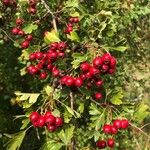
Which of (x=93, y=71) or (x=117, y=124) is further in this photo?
(x=117, y=124)

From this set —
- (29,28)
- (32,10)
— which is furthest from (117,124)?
(32,10)

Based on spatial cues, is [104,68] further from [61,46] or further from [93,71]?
[61,46]

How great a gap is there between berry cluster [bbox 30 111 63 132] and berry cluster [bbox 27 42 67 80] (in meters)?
0.27

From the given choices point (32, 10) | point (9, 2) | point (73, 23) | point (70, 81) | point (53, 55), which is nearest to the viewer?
point (70, 81)

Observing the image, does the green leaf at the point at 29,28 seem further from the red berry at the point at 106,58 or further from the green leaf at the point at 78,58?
the red berry at the point at 106,58

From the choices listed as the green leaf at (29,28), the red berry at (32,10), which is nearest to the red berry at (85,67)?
the green leaf at (29,28)

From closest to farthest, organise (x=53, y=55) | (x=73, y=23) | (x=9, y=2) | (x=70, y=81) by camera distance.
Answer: (x=70, y=81), (x=53, y=55), (x=73, y=23), (x=9, y=2)

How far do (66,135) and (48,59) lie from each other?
1.55 ft

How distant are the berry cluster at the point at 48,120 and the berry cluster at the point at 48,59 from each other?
0.89ft

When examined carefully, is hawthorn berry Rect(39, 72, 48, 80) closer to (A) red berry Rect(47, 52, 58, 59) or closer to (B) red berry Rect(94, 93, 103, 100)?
(A) red berry Rect(47, 52, 58, 59)

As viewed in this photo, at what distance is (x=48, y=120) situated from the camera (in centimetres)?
237

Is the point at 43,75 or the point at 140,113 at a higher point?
the point at 43,75

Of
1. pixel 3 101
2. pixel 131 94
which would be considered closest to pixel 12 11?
pixel 3 101

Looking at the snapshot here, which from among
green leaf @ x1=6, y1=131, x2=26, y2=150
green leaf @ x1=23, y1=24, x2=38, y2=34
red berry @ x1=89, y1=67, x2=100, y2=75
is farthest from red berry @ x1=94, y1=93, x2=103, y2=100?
green leaf @ x1=23, y1=24, x2=38, y2=34
